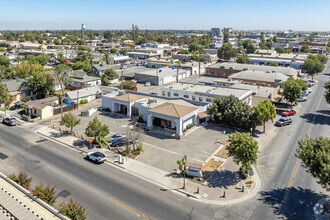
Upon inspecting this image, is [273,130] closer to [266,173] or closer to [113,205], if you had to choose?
[266,173]

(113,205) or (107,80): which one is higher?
(107,80)

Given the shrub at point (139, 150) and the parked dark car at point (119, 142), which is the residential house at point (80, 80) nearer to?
the parked dark car at point (119, 142)

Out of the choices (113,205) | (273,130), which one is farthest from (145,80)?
(113,205)

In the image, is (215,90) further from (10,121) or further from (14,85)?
(14,85)

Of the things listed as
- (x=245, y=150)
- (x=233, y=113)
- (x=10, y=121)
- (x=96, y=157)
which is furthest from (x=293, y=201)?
(x=10, y=121)

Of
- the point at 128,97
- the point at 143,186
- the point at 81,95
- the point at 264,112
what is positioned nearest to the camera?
the point at 143,186

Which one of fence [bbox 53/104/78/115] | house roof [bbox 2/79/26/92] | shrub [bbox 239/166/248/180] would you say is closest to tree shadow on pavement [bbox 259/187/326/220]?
shrub [bbox 239/166/248/180]

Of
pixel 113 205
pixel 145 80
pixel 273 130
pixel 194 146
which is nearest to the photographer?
pixel 113 205
